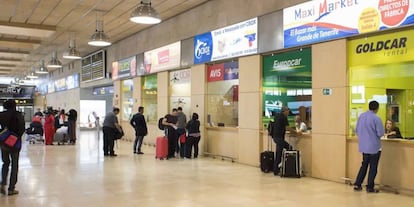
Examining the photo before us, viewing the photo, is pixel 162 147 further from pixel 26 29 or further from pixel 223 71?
pixel 26 29

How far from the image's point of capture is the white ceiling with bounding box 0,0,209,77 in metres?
11.0

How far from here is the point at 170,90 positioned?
13.2m

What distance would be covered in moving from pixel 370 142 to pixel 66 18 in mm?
9918

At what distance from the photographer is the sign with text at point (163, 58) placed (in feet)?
40.4

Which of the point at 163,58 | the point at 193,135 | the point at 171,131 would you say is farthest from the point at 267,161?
the point at 163,58

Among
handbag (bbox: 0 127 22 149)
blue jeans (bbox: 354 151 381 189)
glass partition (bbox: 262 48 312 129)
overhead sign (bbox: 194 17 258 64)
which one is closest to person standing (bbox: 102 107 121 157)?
overhead sign (bbox: 194 17 258 64)

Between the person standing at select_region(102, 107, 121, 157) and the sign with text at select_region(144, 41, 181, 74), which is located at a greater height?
the sign with text at select_region(144, 41, 181, 74)

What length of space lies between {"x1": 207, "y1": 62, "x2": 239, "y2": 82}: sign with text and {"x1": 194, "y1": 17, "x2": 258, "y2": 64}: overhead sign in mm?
230

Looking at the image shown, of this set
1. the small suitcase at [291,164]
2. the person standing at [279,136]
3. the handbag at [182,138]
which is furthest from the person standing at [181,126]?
the small suitcase at [291,164]

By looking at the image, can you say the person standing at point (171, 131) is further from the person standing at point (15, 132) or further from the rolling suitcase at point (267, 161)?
the person standing at point (15, 132)

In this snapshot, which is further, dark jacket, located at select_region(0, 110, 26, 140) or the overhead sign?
the overhead sign

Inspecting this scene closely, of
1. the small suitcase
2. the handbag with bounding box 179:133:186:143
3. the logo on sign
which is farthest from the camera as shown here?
the logo on sign

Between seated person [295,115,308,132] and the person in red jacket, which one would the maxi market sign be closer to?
seated person [295,115,308,132]

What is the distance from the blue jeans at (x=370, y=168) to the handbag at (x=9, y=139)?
5217 mm
